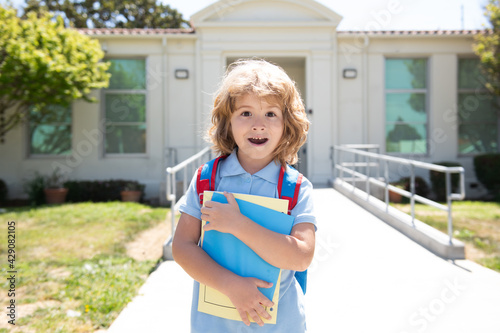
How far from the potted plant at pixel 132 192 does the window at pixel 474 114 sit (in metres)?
7.49

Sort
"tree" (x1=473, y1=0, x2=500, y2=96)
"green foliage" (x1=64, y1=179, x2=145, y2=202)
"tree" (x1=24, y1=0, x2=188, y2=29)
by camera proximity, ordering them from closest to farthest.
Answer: "tree" (x1=473, y1=0, x2=500, y2=96)
"green foliage" (x1=64, y1=179, x2=145, y2=202)
"tree" (x1=24, y1=0, x2=188, y2=29)

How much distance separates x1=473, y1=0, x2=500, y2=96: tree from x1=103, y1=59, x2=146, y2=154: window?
7.39 metres

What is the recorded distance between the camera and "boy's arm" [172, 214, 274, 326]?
3.61ft

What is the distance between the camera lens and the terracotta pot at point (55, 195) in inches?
337

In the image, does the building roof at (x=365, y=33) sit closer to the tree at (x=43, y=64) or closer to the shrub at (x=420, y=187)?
the tree at (x=43, y=64)

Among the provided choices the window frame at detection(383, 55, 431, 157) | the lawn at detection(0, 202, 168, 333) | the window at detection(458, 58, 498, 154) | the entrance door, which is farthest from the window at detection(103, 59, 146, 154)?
the window at detection(458, 58, 498, 154)

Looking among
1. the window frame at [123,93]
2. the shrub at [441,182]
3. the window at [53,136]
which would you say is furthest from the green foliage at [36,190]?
the shrub at [441,182]

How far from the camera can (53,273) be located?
13.4 ft

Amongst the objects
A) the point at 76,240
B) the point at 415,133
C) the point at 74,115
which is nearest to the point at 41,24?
the point at 74,115

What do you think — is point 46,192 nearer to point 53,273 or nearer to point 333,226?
point 53,273

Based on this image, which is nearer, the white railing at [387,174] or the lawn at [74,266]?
the lawn at [74,266]

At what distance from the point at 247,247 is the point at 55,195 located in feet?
27.7

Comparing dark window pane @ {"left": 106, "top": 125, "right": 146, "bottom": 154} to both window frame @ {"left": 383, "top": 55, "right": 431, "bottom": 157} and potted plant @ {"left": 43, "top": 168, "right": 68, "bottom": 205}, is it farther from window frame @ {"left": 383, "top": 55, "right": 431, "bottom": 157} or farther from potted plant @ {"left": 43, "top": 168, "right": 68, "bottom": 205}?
window frame @ {"left": 383, "top": 55, "right": 431, "bottom": 157}

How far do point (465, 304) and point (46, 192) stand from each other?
804 cm
